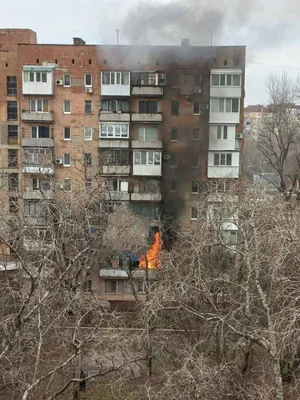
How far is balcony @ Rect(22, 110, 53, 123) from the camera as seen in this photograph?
24.5 metres

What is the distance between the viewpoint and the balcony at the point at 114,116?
2425cm

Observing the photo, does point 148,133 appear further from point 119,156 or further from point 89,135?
point 89,135

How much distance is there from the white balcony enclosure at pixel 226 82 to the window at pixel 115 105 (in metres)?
4.79

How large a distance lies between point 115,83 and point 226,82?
19.9 feet

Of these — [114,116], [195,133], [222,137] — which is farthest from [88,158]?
[222,137]

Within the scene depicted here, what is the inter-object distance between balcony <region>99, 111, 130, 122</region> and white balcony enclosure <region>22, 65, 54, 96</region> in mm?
3222

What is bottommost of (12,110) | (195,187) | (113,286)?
(113,286)

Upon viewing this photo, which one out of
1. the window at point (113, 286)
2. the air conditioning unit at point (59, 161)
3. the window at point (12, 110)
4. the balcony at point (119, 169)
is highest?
the window at point (12, 110)

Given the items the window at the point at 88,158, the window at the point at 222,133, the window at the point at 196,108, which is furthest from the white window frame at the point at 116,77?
the window at the point at 222,133

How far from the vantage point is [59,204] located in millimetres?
14984

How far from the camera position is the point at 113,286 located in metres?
24.0

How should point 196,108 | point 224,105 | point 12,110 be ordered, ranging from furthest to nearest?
point 12,110 < point 196,108 < point 224,105

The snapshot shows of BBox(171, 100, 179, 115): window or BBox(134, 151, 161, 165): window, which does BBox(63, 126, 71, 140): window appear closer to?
BBox(134, 151, 161, 165): window

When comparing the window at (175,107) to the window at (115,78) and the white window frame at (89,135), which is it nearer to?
the window at (115,78)
